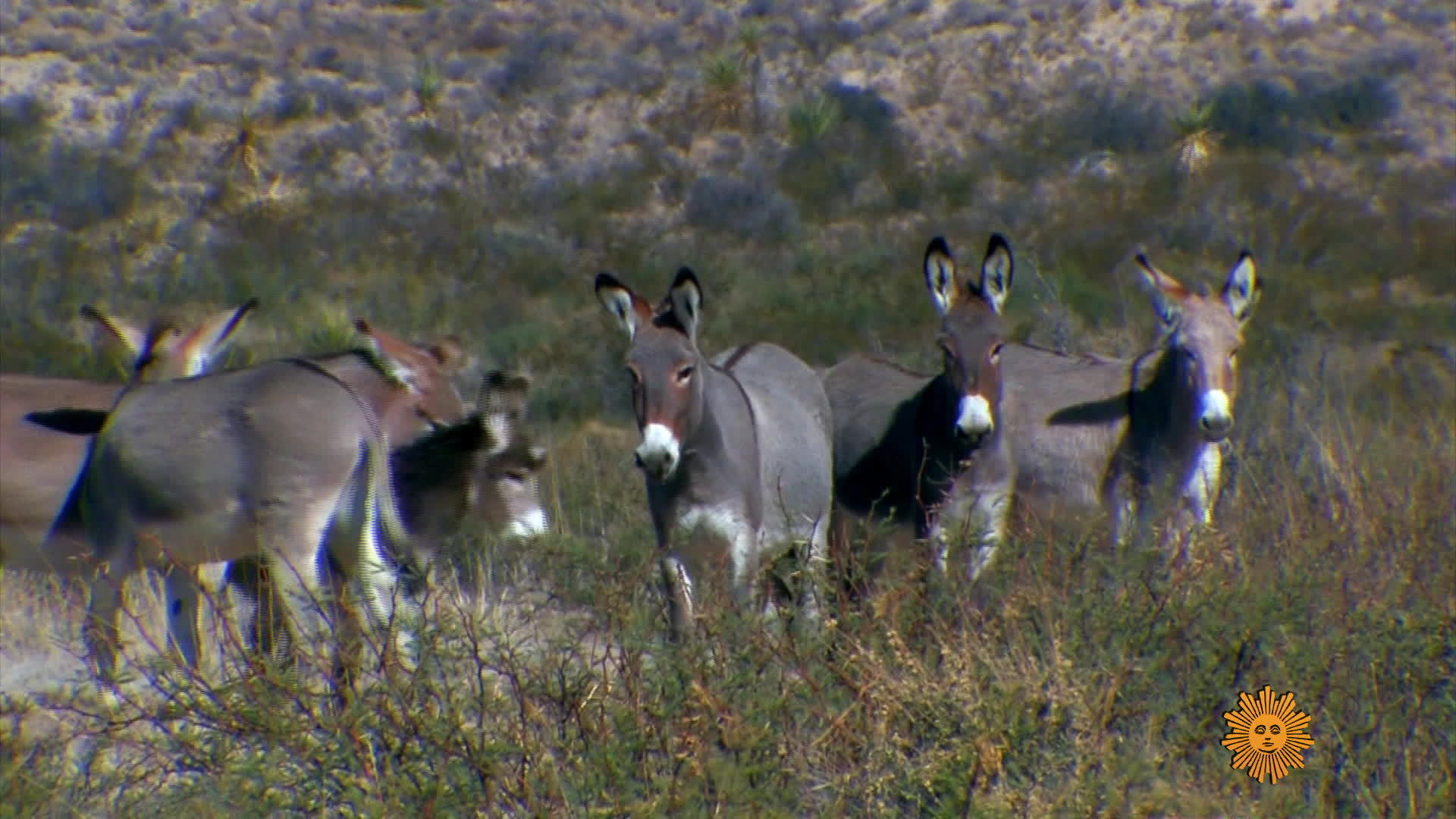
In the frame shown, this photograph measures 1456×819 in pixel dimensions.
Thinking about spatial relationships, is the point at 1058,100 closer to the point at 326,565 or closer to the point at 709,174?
the point at 709,174

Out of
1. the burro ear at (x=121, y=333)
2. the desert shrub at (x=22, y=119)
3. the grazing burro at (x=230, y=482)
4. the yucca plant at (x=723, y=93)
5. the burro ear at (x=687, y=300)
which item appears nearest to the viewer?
the grazing burro at (x=230, y=482)

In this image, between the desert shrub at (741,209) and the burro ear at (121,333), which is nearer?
the burro ear at (121,333)

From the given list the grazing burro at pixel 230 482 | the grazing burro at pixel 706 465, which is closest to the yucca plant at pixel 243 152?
the grazing burro at pixel 230 482

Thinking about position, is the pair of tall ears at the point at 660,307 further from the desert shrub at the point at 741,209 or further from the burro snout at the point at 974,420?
the desert shrub at the point at 741,209

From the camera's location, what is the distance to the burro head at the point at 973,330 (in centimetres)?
704

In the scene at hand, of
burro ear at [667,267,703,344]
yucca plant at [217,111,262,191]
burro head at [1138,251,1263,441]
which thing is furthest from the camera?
yucca plant at [217,111,262,191]

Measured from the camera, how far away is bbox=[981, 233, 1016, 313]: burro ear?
24.9ft

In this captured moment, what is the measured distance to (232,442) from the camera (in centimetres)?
639

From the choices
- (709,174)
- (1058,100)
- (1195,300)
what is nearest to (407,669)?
(1195,300)

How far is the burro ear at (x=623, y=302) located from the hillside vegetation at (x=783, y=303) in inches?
45.4

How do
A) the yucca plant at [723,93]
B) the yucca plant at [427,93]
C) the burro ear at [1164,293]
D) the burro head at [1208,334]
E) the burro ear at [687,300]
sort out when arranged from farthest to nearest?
the yucca plant at [723,93]
the yucca plant at [427,93]
the burro ear at [1164,293]
the burro head at [1208,334]
the burro ear at [687,300]

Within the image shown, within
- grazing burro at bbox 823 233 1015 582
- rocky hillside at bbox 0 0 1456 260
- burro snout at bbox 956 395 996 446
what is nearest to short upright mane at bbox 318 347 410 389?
grazing burro at bbox 823 233 1015 582

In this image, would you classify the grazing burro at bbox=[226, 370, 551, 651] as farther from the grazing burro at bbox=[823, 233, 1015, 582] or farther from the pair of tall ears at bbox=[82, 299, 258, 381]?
the grazing burro at bbox=[823, 233, 1015, 582]

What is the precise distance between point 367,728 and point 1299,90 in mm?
26807
